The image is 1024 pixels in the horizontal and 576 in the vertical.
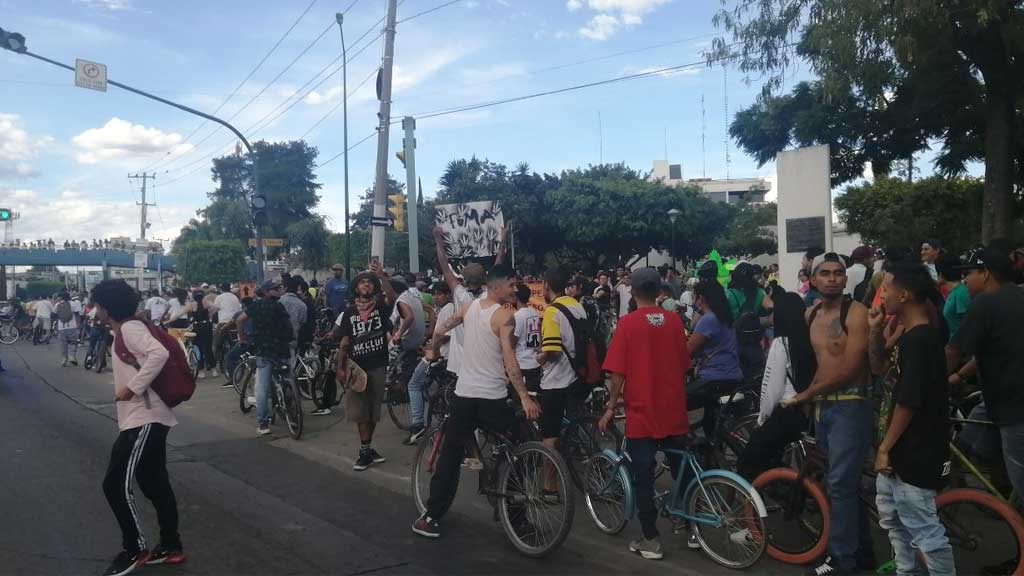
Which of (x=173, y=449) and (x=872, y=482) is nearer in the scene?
(x=872, y=482)

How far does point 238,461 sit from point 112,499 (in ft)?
11.3

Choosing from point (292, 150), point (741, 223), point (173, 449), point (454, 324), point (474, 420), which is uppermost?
point (292, 150)

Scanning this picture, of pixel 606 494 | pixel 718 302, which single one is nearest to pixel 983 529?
pixel 606 494

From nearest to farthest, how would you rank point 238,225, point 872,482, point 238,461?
Answer: point 872,482
point 238,461
point 238,225

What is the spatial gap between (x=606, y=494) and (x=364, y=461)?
9.95 feet

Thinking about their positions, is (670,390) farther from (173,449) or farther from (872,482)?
(173,449)

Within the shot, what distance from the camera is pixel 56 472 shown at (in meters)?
7.65

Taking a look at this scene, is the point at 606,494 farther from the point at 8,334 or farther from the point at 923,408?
the point at 8,334

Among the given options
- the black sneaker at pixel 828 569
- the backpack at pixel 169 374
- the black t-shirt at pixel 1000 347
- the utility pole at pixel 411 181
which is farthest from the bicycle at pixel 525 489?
the utility pole at pixel 411 181

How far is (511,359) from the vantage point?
18.2 feet

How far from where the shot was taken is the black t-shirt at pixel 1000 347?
4359 mm

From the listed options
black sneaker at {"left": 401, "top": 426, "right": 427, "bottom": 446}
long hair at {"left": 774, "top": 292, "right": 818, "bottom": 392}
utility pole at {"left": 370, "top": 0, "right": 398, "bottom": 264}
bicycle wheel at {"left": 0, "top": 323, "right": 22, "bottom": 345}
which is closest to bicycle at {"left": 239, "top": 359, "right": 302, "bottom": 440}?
black sneaker at {"left": 401, "top": 426, "right": 427, "bottom": 446}

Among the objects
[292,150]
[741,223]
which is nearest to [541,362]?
[741,223]

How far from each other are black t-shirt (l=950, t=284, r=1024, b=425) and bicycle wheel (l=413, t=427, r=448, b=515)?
11.6 feet
